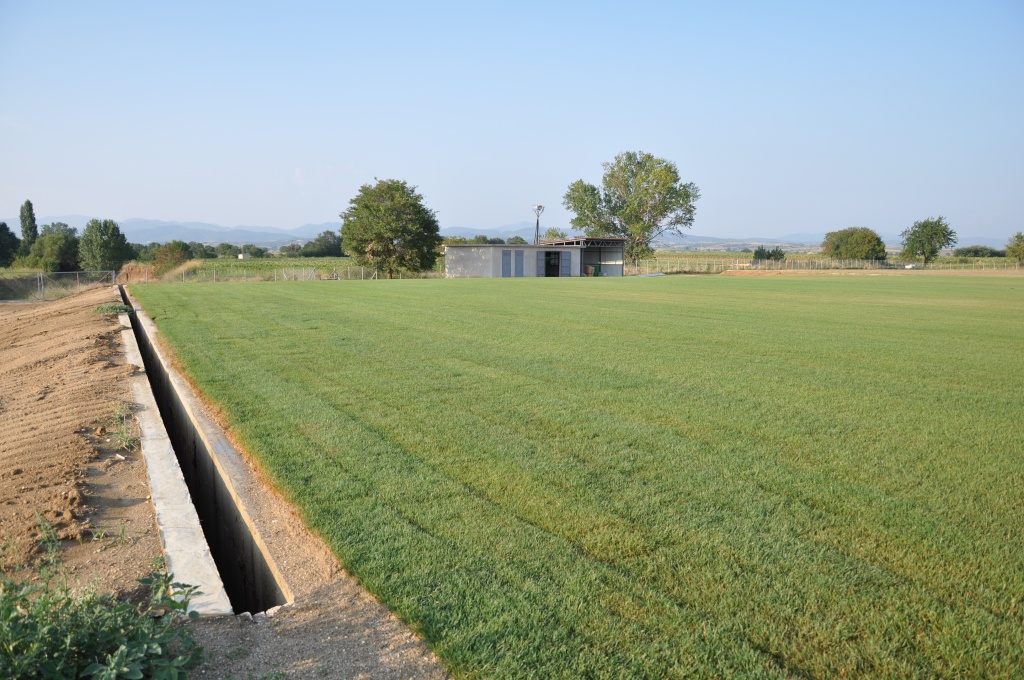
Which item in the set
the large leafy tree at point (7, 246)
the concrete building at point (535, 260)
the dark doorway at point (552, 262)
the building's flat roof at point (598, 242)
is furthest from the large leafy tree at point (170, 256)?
the building's flat roof at point (598, 242)

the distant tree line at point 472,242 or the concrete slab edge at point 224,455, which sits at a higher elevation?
the distant tree line at point 472,242

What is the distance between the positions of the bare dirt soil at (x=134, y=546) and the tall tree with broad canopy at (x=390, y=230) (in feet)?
139

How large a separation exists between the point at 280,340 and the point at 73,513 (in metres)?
6.95

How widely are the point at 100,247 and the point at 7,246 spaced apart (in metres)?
17.3

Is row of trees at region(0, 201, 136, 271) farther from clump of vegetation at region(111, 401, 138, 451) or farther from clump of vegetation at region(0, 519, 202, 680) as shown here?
clump of vegetation at region(0, 519, 202, 680)

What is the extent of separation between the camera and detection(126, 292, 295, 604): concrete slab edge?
10.5ft

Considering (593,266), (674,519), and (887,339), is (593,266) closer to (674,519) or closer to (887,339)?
(887,339)

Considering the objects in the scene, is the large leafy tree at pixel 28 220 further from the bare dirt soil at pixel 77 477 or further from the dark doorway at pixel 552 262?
the bare dirt soil at pixel 77 477

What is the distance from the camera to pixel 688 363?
8.52 metres

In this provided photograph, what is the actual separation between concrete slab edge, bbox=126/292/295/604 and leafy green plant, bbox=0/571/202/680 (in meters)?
0.73

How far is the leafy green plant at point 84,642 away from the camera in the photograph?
200 cm

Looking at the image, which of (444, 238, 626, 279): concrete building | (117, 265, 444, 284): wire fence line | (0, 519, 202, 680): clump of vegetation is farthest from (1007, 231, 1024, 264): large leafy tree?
(0, 519, 202, 680): clump of vegetation

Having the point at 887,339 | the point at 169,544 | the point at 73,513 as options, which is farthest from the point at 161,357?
the point at 887,339

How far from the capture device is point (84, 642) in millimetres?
2115
